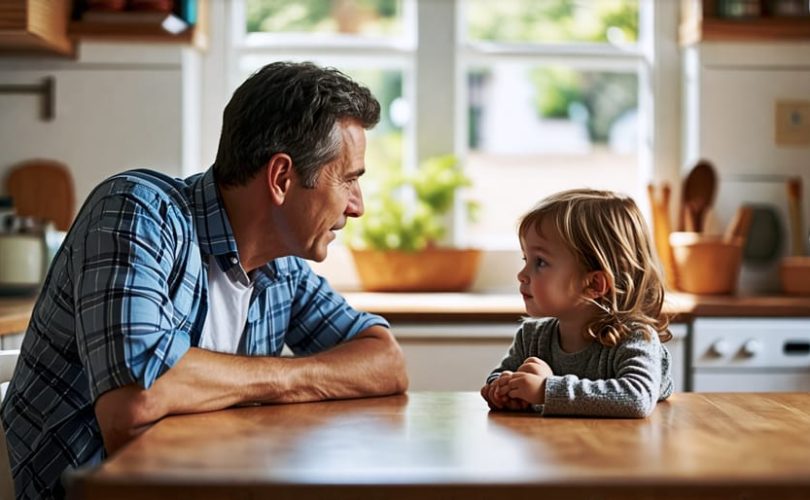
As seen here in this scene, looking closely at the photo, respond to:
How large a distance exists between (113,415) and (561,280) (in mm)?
763

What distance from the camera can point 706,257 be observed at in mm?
3807

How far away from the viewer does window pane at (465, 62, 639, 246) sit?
4344 millimetres

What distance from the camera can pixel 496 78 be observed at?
4.35 metres

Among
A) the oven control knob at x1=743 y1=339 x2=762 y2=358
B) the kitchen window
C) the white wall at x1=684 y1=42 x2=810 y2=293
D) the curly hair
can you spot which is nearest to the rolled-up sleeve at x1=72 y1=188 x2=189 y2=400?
the curly hair

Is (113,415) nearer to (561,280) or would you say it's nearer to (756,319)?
(561,280)

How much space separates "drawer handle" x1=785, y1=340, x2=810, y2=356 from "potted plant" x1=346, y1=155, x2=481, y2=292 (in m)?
1.10

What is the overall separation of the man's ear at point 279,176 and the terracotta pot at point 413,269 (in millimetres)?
1902

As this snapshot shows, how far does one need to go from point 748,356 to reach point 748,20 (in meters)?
1.23

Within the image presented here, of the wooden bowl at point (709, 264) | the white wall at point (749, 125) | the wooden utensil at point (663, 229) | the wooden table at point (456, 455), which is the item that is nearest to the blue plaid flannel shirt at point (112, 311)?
the wooden table at point (456, 455)

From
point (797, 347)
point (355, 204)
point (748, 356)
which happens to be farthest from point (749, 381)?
point (355, 204)

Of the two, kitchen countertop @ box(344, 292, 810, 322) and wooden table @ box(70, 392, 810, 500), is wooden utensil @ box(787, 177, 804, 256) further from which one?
wooden table @ box(70, 392, 810, 500)


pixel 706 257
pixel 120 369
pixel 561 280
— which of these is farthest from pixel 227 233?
pixel 706 257

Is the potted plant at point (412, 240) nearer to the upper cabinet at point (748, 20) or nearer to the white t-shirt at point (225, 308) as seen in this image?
the upper cabinet at point (748, 20)

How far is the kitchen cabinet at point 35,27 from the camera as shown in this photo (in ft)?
11.3
